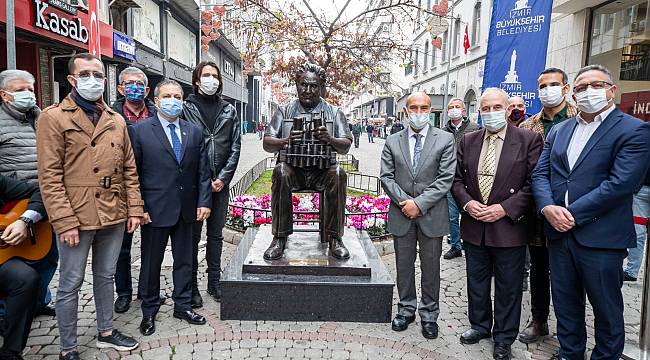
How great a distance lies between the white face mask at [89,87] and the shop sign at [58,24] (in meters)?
7.73

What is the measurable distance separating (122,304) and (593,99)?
4707mm

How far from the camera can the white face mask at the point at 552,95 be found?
4.29 metres

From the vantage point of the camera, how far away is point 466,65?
22.7 meters

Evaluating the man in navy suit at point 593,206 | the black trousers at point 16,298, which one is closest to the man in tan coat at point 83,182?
the black trousers at point 16,298

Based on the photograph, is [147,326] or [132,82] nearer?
[147,326]

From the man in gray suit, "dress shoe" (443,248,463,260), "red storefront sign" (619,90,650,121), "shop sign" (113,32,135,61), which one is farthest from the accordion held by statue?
"shop sign" (113,32,135,61)

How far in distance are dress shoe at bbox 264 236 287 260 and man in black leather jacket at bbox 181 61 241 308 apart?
2.02 ft

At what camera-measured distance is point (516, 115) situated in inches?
199

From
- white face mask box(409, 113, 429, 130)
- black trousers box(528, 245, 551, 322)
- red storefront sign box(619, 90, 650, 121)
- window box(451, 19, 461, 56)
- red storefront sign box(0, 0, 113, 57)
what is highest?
window box(451, 19, 461, 56)

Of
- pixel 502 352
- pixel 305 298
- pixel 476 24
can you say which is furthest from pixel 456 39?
pixel 502 352

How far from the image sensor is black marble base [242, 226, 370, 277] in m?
4.38

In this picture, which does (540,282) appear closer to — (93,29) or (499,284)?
(499,284)

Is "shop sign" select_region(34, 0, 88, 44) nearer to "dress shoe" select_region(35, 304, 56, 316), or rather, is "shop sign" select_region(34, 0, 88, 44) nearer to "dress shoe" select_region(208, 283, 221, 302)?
"dress shoe" select_region(35, 304, 56, 316)

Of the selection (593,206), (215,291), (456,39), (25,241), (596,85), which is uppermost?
(456,39)
